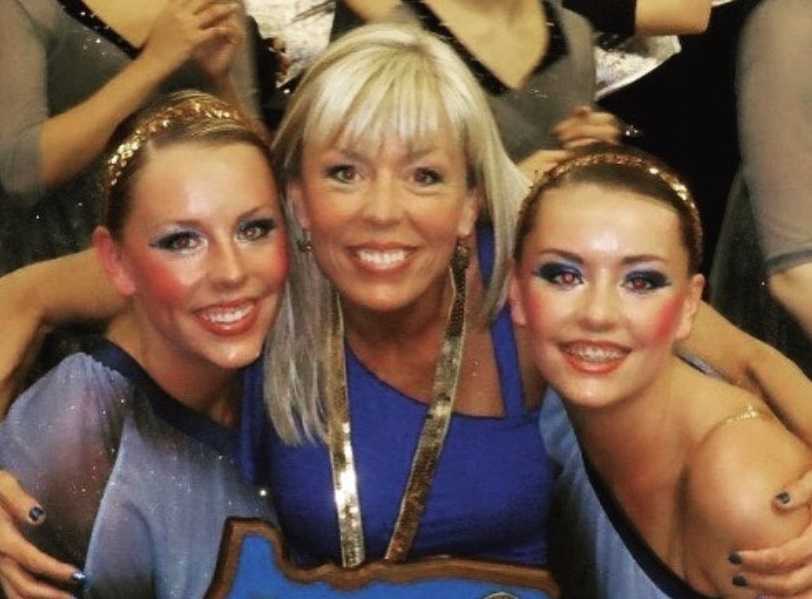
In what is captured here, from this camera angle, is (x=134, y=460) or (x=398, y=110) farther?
(x=134, y=460)

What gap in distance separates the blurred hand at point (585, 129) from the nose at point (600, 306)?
0.13 meters

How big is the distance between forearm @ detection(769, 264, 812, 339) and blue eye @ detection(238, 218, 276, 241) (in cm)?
43

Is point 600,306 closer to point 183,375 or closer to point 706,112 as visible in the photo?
point 706,112

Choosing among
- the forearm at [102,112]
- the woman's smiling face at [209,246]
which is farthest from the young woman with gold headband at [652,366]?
the forearm at [102,112]

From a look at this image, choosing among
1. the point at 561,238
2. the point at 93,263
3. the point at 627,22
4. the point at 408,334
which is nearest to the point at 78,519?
the point at 93,263

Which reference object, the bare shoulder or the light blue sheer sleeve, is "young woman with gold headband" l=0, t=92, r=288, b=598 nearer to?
the light blue sheer sleeve

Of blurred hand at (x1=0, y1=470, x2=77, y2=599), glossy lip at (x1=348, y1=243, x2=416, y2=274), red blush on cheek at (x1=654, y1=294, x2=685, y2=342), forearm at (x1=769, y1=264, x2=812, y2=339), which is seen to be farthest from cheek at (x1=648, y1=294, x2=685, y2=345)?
blurred hand at (x1=0, y1=470, x2=77, y2=599)

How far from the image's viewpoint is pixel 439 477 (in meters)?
1.12

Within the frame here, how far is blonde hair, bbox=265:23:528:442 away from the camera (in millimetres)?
1045

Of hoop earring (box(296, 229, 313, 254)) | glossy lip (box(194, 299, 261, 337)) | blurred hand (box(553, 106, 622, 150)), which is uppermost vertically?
blurred hand (box(553, 106, 622, 150))

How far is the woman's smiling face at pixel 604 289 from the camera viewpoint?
3.45 feet

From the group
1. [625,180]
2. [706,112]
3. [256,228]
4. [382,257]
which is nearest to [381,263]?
[382,257]

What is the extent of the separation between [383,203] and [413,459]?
0.23 metres

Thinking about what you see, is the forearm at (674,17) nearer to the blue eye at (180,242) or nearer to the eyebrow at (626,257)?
the eyebrow at (626,257)
